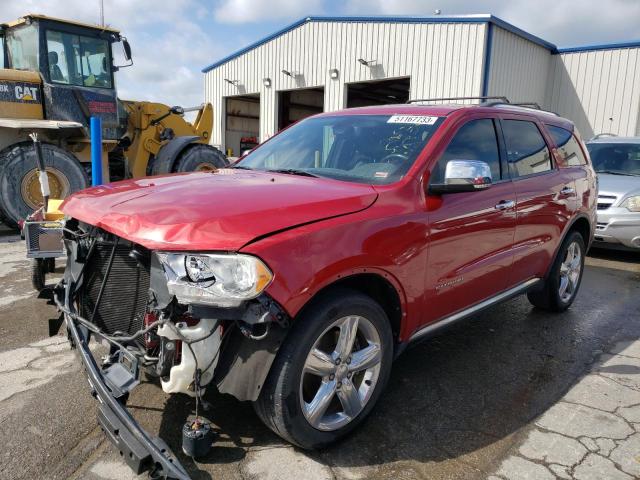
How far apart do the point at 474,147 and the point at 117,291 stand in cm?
248

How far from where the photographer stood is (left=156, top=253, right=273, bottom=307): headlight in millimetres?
2139

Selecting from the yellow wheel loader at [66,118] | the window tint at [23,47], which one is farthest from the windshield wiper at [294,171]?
the window tint at [23,47]

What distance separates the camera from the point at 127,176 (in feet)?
31.8

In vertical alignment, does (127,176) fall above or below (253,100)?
below

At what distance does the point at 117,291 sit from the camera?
2686mm

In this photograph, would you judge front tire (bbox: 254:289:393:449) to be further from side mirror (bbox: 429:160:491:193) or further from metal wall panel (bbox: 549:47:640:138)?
metal wall panel (bbox: 549:47:640:138)

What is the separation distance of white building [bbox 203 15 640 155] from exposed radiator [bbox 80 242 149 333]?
1271cm

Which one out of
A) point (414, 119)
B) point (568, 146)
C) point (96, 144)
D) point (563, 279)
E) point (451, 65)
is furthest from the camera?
point (451, 65)

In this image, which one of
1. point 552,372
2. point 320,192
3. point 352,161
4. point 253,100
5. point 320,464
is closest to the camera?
point 320,464

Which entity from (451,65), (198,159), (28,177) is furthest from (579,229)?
(451,65)

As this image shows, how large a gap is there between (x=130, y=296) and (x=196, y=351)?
0.61 m

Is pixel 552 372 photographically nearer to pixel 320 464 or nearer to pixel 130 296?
pixel 320 464

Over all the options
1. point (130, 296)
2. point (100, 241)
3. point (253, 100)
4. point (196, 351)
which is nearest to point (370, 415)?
point (196, 351)

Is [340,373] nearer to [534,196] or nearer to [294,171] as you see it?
[294,171]
